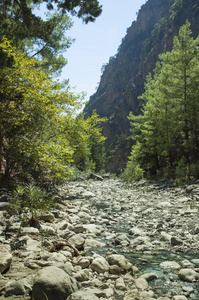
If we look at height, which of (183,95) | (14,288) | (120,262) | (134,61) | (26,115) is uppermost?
(134,61)

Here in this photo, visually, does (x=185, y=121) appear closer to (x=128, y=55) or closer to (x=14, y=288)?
(x=14, y=288)

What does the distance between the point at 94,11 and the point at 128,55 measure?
124 m

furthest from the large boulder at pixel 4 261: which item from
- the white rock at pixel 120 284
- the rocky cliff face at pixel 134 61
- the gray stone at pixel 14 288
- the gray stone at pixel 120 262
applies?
the rocky cliff face at pixel 134 61

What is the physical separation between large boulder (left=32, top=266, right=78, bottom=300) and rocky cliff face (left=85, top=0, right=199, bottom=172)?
222 feet

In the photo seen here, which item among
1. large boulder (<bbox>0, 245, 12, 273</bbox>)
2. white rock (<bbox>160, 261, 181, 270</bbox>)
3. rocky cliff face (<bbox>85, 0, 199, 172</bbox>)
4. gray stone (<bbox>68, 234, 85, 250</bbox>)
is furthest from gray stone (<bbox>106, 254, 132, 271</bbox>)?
rocky cliff face (<bbox>85, 0, 199, 172</bbox>)

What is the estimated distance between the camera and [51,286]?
2027 mm

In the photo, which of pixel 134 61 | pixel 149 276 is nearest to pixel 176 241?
pixel 149 276

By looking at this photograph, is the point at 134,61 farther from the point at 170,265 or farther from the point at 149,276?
the point at 149,276

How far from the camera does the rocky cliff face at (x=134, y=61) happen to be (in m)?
72.5

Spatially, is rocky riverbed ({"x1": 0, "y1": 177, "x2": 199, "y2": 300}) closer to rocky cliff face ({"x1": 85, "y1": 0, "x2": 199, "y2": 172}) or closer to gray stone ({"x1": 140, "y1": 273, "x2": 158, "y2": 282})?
gray stone ({"x1": 140, "y1": 273, "x2": 158, "y2": 282})

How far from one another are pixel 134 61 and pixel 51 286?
12293cm

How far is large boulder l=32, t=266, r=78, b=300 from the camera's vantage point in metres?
1.99

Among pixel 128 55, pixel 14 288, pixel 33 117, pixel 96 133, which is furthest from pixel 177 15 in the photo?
pixel 14 288

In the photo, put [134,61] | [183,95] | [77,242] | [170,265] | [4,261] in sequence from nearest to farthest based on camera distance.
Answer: [4,261]
[170,265]
[77,242]
[183,95]
[134,61]
